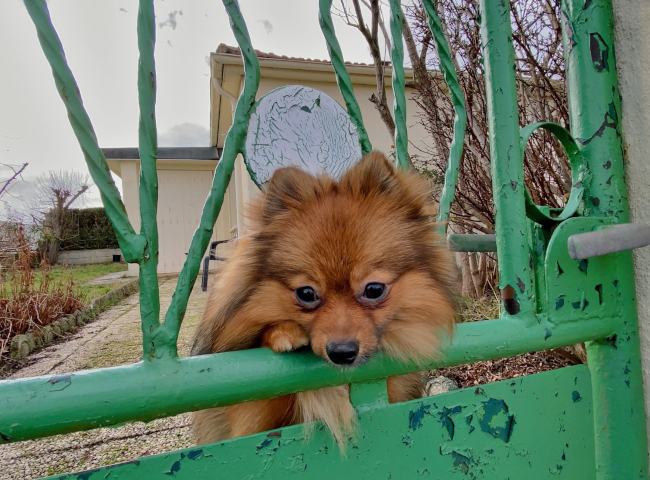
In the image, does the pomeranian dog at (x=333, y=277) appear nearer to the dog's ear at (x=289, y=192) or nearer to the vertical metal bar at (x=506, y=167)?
the dog's ear at (x=289, y=192)

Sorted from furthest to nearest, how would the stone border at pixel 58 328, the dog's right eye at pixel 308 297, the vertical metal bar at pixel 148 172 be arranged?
1. the stone border at pixel 58 328
2. the dog's right eye at pixel 308 297
3. the vertical metal bar at pixel 148 172

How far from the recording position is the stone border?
391 centimetres

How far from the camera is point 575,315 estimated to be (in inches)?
A: 40.9

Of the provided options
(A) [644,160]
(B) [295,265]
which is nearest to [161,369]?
(B) [295,265]

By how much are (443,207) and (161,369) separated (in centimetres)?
89

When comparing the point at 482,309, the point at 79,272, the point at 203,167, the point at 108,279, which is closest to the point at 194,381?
the point at 482,309

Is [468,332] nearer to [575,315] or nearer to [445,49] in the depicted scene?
[575,315]

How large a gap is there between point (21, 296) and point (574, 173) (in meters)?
5.43

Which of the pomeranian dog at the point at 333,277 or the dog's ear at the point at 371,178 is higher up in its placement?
the dog's ear at the point at 371,178

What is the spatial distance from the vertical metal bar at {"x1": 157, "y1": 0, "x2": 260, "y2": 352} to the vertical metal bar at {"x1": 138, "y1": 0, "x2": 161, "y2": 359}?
32mm

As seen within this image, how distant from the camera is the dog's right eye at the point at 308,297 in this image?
1157 millimetres

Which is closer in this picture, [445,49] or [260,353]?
[260,353]

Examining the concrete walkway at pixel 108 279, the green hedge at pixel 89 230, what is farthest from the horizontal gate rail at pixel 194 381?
the green hedge at pixel 89 230

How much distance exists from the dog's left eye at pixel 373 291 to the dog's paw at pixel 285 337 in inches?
Answer: 8.4
